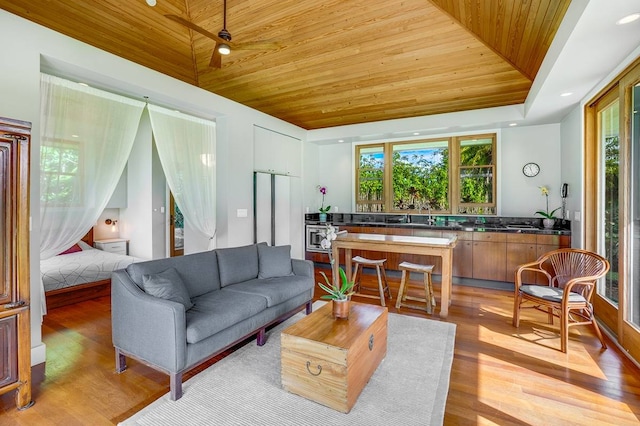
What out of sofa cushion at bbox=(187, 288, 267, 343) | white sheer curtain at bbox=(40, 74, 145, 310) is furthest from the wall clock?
white sheer curtain at bbox=(40, 74, 145, 310)

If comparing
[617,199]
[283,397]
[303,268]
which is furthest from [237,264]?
[617,199]

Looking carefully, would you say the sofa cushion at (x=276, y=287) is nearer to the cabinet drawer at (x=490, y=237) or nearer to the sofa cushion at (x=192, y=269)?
the sofa cushion at (x=192, y=269)

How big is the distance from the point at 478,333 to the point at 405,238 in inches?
53.5

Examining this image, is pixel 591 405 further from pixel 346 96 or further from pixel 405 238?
pixel 346 96

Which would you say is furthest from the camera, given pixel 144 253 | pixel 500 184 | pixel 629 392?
pixel 144 253

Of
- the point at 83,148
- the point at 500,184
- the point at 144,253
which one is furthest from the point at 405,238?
the point at 144,253

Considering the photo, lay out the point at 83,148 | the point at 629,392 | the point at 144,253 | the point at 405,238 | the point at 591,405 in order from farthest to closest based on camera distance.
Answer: the point at 144,253
the point at 405,238
the point at 83,148
the point at 629,392
the point at 591,405

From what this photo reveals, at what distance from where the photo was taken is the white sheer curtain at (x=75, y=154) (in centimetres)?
290

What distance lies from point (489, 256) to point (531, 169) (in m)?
1.66

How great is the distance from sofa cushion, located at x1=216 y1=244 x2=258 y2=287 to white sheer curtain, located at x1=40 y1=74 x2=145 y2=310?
1.37 meters

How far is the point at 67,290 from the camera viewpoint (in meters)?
4.14

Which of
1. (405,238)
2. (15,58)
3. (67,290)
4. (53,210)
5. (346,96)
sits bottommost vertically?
(67,290)

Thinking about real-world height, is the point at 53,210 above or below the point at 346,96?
below

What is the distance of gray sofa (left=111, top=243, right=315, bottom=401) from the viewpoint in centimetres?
217
